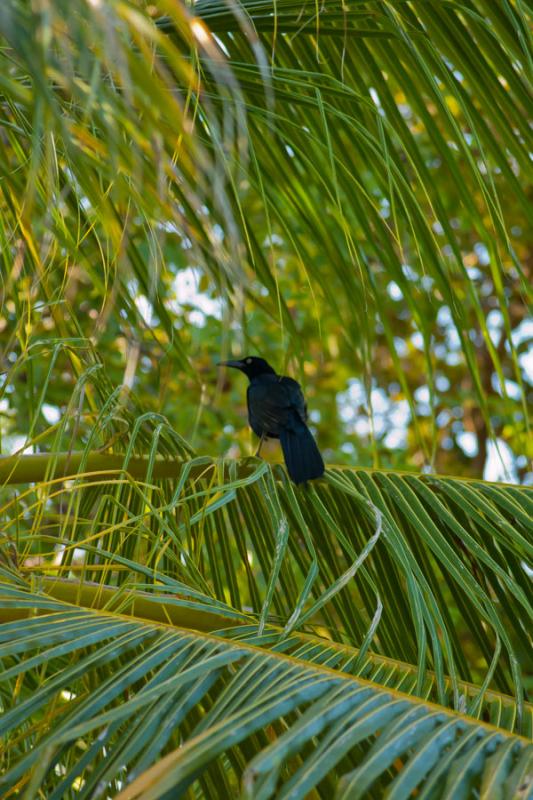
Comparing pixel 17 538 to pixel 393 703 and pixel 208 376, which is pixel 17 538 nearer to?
pixel 393 703

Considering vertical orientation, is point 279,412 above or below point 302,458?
above

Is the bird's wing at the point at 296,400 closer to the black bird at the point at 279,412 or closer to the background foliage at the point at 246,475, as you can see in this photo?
the black bird at the point at 279,412

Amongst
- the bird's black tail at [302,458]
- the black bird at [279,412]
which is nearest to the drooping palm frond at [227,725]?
the bird's black tail at [302,458]

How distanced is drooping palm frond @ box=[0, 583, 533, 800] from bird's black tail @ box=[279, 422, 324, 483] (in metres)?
0.76

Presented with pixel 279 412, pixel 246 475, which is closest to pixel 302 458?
pixel 246 475

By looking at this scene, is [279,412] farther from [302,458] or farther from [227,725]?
[227,725]

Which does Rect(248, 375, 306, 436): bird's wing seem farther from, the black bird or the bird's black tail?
the bird's black tail

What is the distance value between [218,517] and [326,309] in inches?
170

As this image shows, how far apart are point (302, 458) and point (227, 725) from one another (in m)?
1.38

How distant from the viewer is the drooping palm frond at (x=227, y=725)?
3.12ft

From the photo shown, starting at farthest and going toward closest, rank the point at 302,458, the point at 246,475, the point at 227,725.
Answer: the point at 302,458 → the point at 246,475 → the point at 227,725

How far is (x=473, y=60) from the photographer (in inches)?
77.8

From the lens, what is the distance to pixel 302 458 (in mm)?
2379

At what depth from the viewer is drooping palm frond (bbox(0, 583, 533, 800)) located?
0.95 metres
